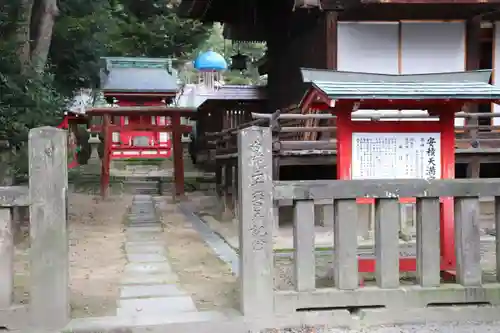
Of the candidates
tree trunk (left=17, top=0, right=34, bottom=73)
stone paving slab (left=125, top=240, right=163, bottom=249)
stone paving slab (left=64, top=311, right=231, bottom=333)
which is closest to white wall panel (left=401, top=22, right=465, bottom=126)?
stone paving slab (left=125, top=240, right=163, bottom=249)

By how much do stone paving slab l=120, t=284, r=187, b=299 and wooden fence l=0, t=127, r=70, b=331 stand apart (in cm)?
119

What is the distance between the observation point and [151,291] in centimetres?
594

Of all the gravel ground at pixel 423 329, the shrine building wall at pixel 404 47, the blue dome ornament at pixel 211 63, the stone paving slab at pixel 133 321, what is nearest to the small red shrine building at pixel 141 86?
the blue dome ornament at pixel 211 63

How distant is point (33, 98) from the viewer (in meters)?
8.82

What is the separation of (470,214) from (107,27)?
14964 mm

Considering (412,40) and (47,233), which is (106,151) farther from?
(47,233)

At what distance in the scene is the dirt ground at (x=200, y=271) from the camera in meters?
5.65

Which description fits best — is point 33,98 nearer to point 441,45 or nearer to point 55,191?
point 55,191

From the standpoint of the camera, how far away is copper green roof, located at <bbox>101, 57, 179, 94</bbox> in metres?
20.4

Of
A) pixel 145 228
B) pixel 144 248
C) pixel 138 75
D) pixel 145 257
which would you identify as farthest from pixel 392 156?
pixel 138 75

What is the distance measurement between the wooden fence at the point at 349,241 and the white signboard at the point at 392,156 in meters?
0.66

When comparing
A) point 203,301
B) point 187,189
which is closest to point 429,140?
point 203,301

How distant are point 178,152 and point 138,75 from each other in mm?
6841

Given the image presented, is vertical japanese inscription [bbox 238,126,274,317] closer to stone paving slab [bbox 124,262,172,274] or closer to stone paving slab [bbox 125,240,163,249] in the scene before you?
stone paving slab [bbox 124,262,172,274]
